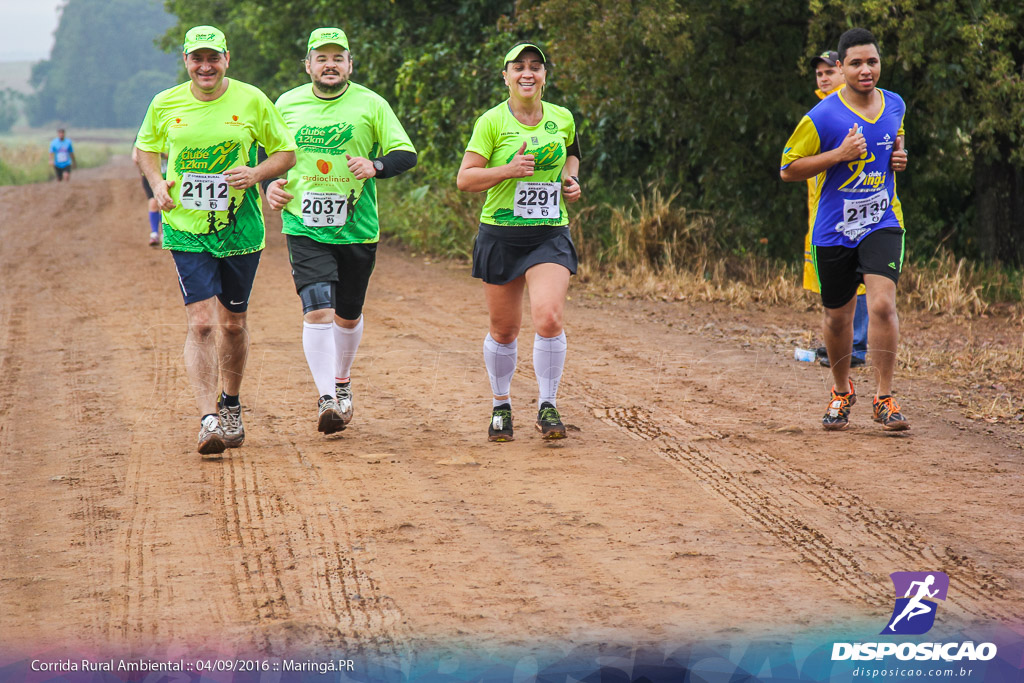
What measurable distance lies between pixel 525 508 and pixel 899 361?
15.4 feet

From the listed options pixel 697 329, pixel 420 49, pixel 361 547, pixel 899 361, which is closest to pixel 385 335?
pixel 697 329

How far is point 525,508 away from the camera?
190 inches

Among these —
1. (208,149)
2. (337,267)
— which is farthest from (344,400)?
(208,149)

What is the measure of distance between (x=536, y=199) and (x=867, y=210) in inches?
75.0

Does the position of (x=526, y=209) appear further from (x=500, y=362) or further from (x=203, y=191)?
(x=203, y=191)

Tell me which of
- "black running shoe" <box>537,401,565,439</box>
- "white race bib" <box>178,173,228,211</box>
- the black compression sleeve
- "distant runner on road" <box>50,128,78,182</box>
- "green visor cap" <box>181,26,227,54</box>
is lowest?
"distant runner on road" <box>50,128,78,182</box>

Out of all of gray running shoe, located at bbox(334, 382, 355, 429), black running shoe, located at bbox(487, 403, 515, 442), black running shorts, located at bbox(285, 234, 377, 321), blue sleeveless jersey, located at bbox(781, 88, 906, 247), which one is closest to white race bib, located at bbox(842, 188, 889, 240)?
blue sleeveless jersey, located at bbox(781, 88, 906, 247)

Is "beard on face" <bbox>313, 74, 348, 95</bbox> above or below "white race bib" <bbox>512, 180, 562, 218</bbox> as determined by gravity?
above

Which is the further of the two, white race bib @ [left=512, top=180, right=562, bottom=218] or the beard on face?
the beard on face

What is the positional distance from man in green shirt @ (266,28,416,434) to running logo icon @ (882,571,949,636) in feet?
10.8

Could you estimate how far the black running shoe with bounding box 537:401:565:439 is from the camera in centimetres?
596

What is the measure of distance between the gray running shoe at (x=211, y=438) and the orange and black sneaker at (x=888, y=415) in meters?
3.73

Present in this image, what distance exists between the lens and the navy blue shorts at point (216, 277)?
5.64 m

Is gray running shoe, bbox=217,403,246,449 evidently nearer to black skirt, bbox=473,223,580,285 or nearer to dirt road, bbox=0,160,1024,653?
dirt road, bbox=0,160,1024,653
